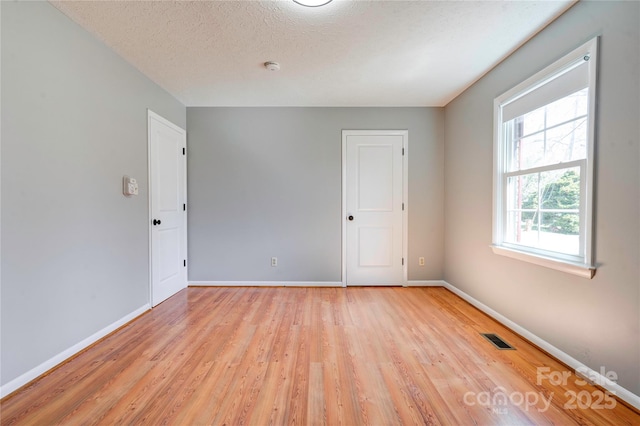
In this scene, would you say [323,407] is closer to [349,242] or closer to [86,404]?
[86,404]

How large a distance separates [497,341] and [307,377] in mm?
1643

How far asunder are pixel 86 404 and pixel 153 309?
1461mm

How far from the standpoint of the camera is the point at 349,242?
3.72 metres

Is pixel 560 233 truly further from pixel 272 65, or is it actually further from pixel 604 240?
pixel 272 65

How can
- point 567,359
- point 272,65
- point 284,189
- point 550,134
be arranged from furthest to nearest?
point 284,189
point 272,65
point 550,134
point 567,359

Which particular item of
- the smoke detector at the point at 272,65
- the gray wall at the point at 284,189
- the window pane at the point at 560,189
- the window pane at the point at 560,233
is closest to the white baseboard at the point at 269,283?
the gray wall at the point at 284,189

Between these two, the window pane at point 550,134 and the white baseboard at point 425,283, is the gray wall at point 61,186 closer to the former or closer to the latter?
the white baseboard at point 425,283

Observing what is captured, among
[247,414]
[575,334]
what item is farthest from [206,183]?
[575,334]

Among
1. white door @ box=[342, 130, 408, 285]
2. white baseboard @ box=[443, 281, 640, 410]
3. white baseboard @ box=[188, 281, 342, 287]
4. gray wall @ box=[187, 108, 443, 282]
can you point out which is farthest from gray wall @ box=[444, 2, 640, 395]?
white baseboard @ box=[188, 281, 342, 287]

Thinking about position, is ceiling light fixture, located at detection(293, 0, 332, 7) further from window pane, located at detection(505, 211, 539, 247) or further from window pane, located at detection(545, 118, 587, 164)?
window pane, located at detection(505, 211, 539, 247)

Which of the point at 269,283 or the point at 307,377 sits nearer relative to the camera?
the point at 307,377

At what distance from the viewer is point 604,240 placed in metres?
1.60

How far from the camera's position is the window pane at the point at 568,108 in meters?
1.77

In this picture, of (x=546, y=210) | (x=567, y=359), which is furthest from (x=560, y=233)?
(x=567, y=359)
